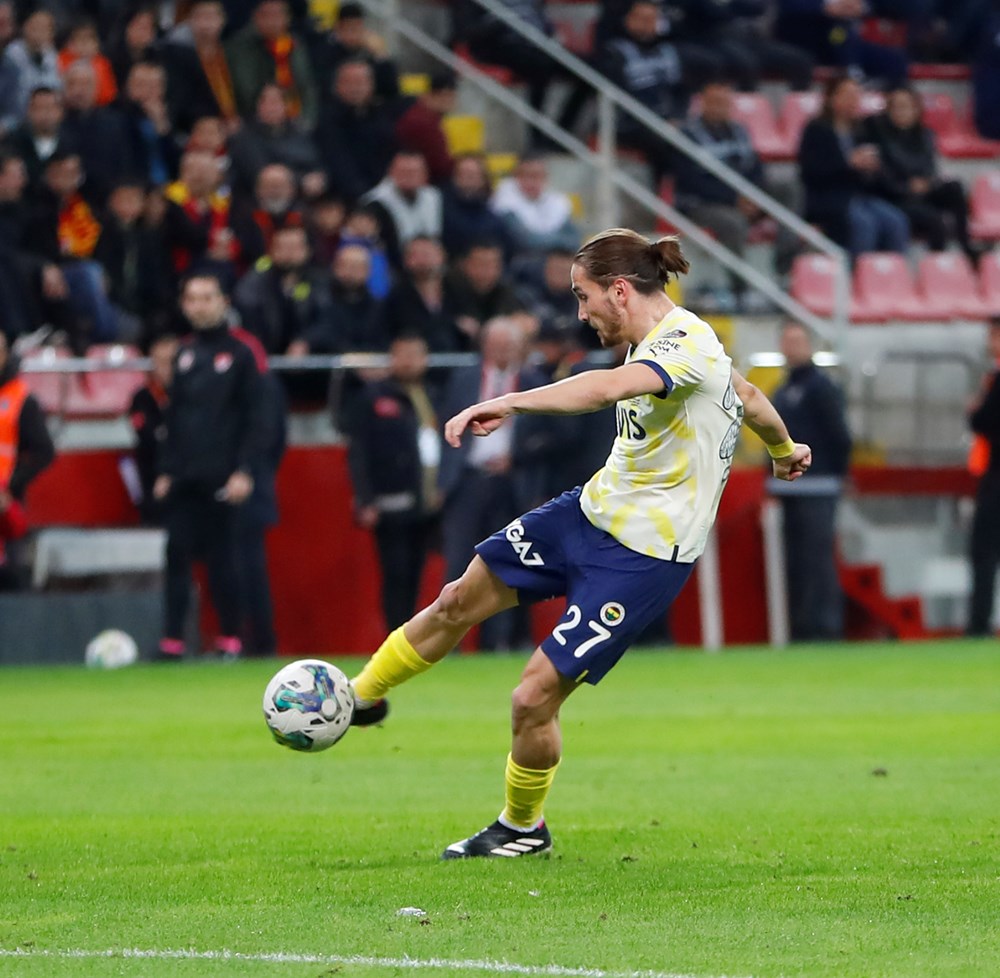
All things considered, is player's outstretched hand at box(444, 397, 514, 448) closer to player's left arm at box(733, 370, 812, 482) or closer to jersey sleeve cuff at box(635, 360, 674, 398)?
jersey sleeve cuff at box(635, 360, 674, 398)

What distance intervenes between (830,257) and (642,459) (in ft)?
42.3

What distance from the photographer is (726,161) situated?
67.7 feet

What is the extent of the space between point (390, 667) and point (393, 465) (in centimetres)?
881

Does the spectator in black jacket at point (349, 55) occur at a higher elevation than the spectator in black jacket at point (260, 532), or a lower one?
higher

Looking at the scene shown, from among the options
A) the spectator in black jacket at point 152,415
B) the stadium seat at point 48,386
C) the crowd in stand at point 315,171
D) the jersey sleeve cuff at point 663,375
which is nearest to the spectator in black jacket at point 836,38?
the crowd in stand at point 315,171

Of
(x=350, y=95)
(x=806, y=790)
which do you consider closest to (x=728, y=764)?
(x=806, y=790)

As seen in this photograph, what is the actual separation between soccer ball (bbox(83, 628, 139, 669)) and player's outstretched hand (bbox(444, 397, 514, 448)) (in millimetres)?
9467

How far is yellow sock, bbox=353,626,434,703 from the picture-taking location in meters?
7.36

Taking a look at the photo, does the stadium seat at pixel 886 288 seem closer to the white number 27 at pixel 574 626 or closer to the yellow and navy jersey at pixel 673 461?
the yellow and navy jersey at pixel 673 461

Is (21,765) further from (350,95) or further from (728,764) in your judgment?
(350,95)

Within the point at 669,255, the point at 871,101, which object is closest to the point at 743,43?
the point at 871,101

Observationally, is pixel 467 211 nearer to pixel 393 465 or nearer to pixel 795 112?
pixel 393 465

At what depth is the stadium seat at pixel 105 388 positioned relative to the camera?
1614cm

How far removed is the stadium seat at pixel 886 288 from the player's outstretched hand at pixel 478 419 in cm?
1479
